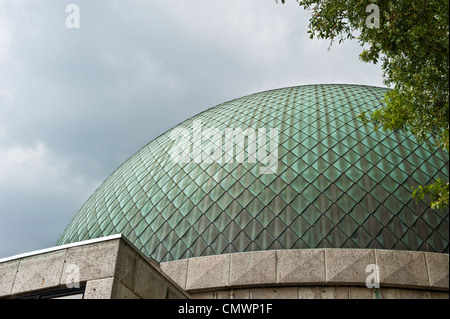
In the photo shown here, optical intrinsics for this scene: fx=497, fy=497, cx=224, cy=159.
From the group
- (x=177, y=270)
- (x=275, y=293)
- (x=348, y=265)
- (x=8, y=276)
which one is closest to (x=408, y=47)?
(x=348, y=265)

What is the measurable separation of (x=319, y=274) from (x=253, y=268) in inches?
72.6

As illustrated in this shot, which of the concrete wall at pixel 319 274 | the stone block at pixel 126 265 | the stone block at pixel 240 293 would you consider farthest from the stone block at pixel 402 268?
the stone block at pixel 126 265

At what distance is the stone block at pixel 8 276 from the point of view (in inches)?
432

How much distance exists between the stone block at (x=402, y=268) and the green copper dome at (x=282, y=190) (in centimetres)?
54

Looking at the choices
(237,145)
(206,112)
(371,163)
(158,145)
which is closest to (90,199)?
(158,145)

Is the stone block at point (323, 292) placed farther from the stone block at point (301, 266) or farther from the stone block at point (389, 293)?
the stone block at point (389, 293)

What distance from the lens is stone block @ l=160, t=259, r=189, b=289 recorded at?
1463 centimetres

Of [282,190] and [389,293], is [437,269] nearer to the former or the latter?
[389,293]

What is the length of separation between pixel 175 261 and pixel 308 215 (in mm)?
4260

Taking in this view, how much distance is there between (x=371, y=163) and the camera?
53.4 feet

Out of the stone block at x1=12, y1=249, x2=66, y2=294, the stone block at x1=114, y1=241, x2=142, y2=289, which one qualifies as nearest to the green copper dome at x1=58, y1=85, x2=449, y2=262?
the stone block at x1=114, y1=241, x2=142, y2=289

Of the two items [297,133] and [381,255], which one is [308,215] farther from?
[297,133]

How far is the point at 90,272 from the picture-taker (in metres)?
9.91
